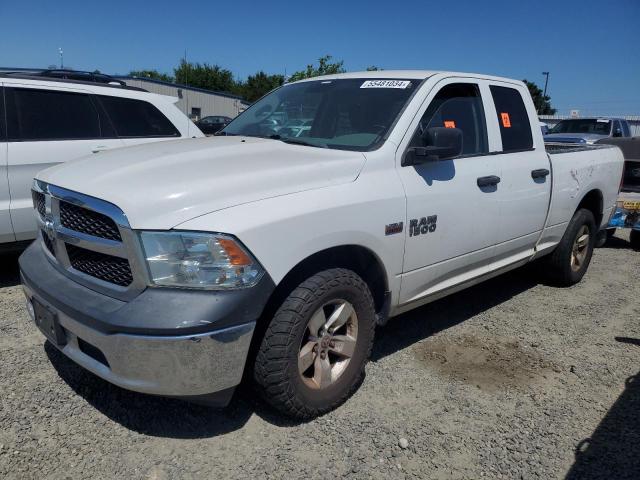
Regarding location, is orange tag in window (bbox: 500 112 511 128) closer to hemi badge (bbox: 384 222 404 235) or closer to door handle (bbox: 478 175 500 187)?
door handle (bbox: 478 175 500 187)

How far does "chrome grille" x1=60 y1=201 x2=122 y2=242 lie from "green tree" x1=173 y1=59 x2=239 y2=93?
253 feet

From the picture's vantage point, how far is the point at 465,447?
275 centimetres

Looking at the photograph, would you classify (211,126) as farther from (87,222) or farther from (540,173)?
(87,222)

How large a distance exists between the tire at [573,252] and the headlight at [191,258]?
385cm

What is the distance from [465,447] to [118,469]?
5.66 feet

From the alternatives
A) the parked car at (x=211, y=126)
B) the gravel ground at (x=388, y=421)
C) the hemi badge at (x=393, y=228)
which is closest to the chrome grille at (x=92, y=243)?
the gravel ground at (x=388, y=421)

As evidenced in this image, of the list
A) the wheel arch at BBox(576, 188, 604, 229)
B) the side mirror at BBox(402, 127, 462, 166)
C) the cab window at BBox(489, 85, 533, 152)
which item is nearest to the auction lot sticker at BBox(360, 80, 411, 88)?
the side mirror at BBox(402, 127, 462, 166)

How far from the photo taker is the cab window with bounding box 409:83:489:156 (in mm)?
3510

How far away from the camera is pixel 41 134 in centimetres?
477

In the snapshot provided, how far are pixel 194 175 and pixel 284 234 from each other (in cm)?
54

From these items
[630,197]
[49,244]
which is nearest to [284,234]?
[49,244]

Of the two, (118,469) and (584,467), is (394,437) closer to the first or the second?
(584,467)

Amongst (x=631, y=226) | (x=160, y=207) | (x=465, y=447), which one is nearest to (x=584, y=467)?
(x=465, y=447)

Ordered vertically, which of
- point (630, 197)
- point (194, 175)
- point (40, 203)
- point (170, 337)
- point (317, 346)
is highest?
point (194, 175)
